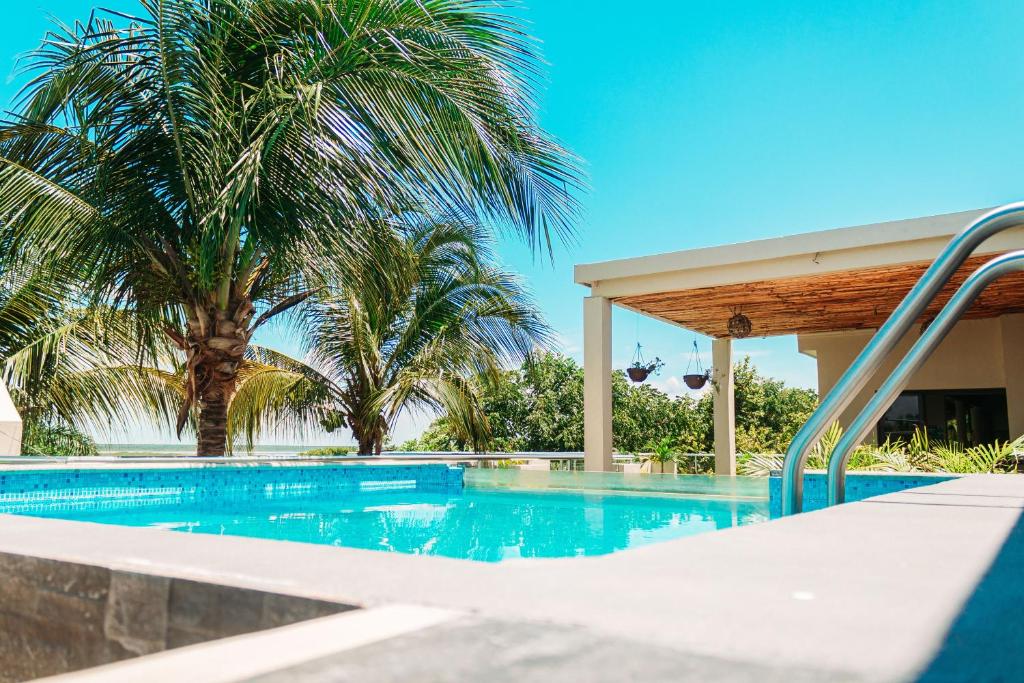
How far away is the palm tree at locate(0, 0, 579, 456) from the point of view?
652cm

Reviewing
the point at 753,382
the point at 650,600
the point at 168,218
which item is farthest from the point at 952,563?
the point at 753,382

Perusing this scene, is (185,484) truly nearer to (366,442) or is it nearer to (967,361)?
(366,442)

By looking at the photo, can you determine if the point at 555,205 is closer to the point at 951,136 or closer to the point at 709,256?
the point at 709,256

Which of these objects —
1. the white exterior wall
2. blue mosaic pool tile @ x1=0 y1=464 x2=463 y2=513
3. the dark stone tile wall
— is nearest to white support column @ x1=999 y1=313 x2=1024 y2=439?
the white exterior wall

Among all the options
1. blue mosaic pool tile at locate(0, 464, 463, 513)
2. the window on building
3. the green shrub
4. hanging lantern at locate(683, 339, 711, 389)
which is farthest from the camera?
the green shrub

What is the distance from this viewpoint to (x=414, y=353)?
39.5 ft

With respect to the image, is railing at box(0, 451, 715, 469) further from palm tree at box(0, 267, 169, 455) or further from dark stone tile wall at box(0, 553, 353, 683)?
dark stone tile wall at box(0, 553, 353, 683)

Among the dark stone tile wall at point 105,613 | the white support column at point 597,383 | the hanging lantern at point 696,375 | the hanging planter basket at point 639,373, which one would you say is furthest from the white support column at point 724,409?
the dark stone tile wall at point 105,613

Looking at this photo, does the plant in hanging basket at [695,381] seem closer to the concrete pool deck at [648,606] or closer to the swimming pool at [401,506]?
the swimming pool at [401,506]

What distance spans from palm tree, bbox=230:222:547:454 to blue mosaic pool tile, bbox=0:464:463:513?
1540mm

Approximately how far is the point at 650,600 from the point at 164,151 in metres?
7.44

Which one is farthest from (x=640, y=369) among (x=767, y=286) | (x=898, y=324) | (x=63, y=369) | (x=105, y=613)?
(x=105, y=613)

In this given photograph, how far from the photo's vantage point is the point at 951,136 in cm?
2730

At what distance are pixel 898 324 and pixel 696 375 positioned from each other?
989cm
